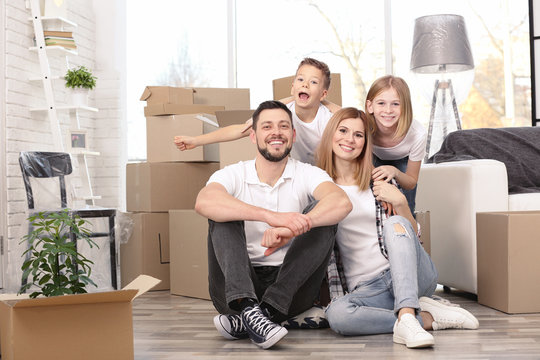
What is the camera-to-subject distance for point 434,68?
3859mm

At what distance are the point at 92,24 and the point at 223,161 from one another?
2179mm

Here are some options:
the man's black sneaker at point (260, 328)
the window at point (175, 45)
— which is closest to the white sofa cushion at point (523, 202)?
the man's black sneaker at point (260, 328)

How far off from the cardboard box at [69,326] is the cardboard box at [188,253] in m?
1.48

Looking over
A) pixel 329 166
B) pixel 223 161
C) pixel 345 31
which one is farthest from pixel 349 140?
pixel 345 31

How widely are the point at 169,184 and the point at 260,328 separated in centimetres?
173

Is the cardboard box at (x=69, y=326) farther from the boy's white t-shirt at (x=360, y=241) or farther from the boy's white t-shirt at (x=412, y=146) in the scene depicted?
the boy's white t-shirt at (x=412, y=146)

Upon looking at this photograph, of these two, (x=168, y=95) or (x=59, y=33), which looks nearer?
(x=168, y=95)

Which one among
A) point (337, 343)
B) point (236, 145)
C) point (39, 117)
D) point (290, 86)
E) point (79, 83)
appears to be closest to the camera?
point (337, 343)

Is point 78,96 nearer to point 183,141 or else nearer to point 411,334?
point 183,141

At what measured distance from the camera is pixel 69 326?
1669 millimetres

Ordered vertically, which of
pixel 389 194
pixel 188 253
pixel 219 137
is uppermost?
pixel 219 137

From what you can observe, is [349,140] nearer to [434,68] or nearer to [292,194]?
[292,194]

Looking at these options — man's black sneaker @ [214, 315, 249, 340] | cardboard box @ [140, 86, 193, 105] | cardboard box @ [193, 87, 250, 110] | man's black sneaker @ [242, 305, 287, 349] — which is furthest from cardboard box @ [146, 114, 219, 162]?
man's black sneaker @ [242, 305, 287, 349]

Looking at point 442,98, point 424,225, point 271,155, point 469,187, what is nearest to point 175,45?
point 442,98
